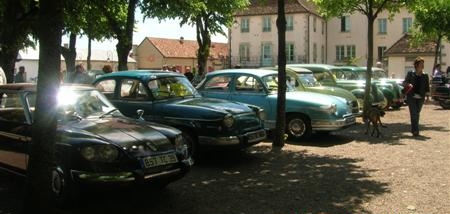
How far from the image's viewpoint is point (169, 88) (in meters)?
10.2

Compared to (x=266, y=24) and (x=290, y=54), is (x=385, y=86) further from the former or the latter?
(x=266, y=24)

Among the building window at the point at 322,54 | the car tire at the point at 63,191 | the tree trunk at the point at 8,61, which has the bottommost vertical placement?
the car tire at the point at 63,191

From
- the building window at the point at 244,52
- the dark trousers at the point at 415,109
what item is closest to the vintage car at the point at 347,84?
the dark trousers at the point at 415,109

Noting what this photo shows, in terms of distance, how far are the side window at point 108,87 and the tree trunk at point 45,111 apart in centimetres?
515

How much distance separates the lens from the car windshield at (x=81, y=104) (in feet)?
24.3

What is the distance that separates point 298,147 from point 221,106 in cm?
291

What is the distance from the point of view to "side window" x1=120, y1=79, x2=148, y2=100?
9.98 m

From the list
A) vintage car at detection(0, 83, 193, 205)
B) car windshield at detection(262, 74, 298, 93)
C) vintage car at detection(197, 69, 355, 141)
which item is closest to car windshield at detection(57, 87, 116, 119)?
vintage car at detection(0, 83, 193, 205)

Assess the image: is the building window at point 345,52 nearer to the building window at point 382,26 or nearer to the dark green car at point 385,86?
the building window at point 382,26

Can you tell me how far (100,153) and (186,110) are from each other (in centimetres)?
327

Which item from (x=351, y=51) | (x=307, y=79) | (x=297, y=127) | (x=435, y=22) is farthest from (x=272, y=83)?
(x=351, y=51)

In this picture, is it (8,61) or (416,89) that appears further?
(8,61)

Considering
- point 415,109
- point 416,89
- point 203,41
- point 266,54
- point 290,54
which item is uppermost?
point 266,54

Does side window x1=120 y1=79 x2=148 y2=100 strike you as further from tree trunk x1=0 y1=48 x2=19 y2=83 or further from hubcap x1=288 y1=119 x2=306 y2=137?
tree trunk x1=0 y1=48 x2=19 y2=83
